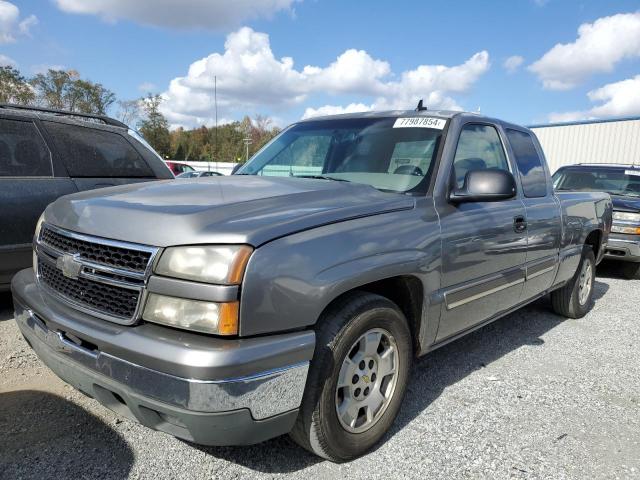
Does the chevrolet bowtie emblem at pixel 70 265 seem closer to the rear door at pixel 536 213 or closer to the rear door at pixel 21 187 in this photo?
the rear door at pixel 21 187

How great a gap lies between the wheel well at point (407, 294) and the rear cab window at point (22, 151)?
3249mm

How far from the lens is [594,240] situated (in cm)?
534

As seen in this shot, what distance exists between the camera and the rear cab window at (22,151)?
404cm

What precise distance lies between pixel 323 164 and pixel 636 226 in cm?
589

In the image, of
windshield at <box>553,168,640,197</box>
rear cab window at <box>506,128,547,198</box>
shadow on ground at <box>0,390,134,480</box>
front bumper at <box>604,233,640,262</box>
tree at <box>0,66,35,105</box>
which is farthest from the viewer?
tree at <box>0,66,35,105</box>

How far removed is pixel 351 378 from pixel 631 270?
6.90 meters

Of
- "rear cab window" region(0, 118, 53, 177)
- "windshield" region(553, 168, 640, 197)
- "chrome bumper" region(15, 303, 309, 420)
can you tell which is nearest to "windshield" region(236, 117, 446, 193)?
"chrome bumper" region(15, 303, 309, 420)

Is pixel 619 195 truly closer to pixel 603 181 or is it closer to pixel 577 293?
pixel 603 181

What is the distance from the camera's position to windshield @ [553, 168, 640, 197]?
8.12m

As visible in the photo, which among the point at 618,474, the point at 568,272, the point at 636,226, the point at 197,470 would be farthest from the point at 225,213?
the point at 636,226

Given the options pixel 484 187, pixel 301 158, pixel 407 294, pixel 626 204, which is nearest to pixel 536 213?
pixel 484 187

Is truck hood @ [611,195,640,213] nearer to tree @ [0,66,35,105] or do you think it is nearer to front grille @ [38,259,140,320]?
front grille @ [38,259,140,320]

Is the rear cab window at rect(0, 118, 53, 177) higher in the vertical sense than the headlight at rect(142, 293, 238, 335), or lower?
higher

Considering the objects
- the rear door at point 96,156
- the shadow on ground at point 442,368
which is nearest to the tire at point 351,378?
the shadow on ground at point 442,368
